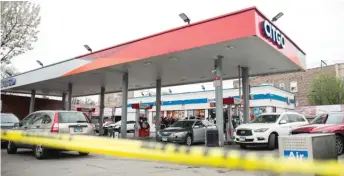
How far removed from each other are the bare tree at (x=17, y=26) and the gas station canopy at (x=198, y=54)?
8.38ft

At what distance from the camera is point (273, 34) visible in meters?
12.2

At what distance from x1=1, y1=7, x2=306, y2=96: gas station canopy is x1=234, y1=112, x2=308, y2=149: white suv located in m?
3.09

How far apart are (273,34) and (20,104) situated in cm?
2888

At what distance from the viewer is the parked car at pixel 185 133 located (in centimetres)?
1505

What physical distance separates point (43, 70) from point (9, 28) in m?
3.74

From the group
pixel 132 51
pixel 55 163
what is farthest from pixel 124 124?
pixel 55 163

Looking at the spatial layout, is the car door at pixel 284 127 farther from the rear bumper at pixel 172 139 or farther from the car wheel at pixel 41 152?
the car wheel at pixel 41 152

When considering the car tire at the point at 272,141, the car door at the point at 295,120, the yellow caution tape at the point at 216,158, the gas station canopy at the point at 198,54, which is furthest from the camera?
the car door at the point at 295,120

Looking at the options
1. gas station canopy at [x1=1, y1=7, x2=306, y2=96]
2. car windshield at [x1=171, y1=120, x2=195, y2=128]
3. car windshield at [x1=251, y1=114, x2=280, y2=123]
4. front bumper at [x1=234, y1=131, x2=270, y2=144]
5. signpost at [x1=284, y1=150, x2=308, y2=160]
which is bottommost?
front bumper at [x1=234, y1=131, x2=270, y2=144]

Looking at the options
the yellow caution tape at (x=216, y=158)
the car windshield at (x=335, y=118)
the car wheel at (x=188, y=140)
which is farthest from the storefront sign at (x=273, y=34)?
the yellow caution tape at (x=216, y=158)

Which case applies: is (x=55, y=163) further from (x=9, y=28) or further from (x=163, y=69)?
(x=9, y=28)

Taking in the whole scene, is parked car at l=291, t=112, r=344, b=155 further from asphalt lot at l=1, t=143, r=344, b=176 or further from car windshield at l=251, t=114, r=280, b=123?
asphalt lot at l=1, t=143, r=344, b=176

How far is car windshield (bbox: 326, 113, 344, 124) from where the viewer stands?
10.8m

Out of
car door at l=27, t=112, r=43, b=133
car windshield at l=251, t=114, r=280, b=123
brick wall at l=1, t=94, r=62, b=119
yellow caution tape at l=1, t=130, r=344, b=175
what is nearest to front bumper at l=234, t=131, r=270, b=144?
car windshield at l=251, t=114, r=280, b=123
